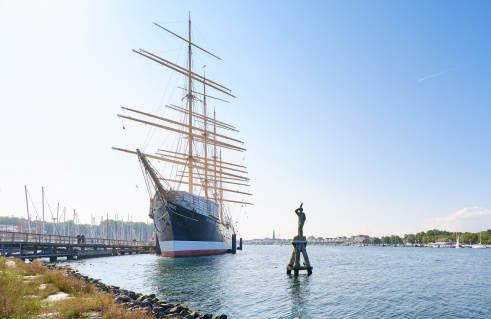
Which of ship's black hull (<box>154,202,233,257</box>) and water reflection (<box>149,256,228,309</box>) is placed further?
ship's black hull (<box>154,202,233,257</box>)

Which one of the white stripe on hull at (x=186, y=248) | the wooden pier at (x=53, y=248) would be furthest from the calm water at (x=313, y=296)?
the wooden pier at (x=53, y=248)

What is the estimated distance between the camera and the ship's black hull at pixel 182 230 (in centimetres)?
4300

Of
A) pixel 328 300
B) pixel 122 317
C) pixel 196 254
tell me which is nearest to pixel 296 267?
pixel 328 300

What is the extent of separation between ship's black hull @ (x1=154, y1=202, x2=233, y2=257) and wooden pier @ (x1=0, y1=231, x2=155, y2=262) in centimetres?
1184

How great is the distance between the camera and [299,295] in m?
19.2

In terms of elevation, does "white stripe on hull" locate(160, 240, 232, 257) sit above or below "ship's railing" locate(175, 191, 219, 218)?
below

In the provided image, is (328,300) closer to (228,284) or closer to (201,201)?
(228,284)

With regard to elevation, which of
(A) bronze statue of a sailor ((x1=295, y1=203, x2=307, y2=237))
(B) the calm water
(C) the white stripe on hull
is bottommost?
(C) the white stripe on hull

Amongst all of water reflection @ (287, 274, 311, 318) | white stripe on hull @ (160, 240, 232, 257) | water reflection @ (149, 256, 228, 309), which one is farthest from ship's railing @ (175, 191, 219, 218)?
water reflection @ (287, 274, 311, 318)

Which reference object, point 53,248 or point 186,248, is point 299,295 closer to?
point 186,248

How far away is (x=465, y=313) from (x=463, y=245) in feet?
705

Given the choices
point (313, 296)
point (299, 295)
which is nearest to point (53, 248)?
point (299, 295)

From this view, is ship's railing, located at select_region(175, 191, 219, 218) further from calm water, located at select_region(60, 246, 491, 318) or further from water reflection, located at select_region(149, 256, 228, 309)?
calm water, located at select_region(60, 246, 491, 318)

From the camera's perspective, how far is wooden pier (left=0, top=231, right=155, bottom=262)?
34062 millimetres
